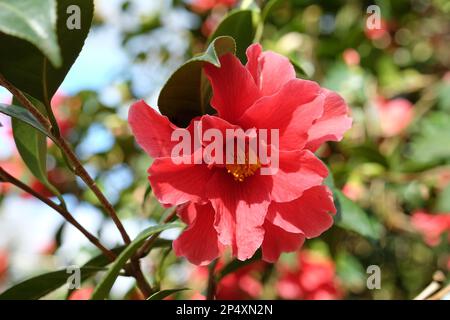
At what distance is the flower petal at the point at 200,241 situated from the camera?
73 centimetres

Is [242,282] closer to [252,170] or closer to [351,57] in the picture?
[351,57]

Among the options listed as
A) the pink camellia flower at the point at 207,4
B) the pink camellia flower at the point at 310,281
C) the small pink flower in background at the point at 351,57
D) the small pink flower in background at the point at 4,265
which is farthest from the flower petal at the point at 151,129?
the small pink flower in background at the point at 4,265

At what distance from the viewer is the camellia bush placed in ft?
2.31

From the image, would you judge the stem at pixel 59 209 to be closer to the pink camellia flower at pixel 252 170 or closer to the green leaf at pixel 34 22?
the pink camellia flower at pixel 252 170

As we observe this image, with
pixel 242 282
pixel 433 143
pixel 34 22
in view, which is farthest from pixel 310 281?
pixel 34 22

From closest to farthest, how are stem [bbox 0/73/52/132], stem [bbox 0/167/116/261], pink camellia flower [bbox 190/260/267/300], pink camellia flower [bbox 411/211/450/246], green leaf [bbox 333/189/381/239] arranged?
stem [bbox 0/73/52/132] < stem [bbox 0/167/116/261] < green leaf [bbox 333/189/381/239] < pink camellia flower [bbox 190/260/267/300] < pink camellia flower [bbox 411/211/450/246]

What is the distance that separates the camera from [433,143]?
1652 millimetres

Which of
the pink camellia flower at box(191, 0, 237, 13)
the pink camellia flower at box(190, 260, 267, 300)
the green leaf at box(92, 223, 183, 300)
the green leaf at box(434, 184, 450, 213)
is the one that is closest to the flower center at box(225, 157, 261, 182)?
the green leaf at box(92, 223, 183, 300)

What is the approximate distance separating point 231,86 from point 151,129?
0.37ft

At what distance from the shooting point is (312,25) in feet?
6.46

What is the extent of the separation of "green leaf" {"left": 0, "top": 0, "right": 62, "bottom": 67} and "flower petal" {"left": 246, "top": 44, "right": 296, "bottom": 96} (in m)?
0.29

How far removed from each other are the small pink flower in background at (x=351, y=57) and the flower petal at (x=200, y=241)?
1223 millimetres

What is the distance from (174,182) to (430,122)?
1.28m

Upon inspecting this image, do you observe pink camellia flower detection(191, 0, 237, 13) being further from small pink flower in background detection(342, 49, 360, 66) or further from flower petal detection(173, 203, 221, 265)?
flower petal detection(173, 203, 221, 265)
